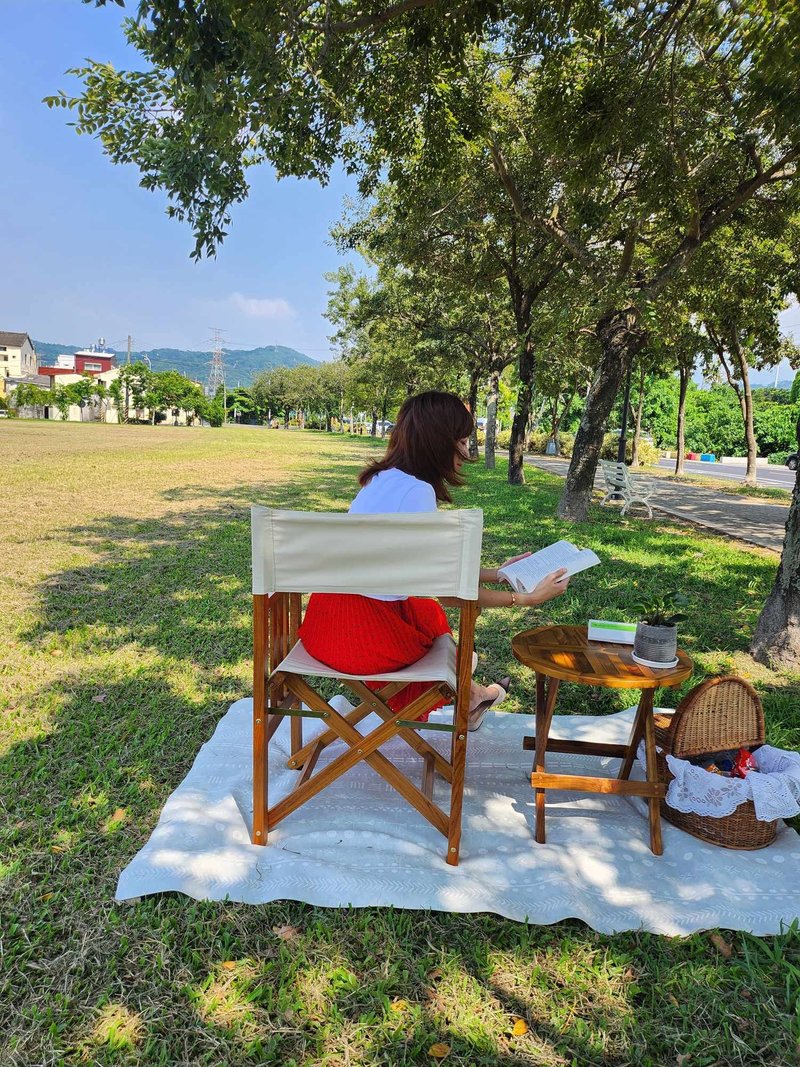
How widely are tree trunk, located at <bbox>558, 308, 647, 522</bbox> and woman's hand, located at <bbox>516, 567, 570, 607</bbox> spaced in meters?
7.32

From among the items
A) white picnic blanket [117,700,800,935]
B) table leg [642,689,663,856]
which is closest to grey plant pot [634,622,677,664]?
table leg [642,689,663,856]

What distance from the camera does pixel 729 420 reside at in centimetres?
4625

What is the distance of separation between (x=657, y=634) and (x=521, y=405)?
11940 mm

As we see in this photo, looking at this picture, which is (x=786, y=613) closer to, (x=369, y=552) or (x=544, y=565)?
(x=544, y=565)

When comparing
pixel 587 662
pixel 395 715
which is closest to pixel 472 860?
pixel 395 715

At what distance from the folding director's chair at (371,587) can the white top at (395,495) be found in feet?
0.89

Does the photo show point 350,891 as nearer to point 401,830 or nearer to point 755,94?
point 401,830

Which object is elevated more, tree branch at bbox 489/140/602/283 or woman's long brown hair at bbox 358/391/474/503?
tree branch at bbox 489/140/602/283

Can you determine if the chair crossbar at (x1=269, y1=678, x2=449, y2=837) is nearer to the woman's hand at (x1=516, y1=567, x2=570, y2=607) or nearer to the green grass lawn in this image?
the green grass lawn

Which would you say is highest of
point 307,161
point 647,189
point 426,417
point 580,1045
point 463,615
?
point 647,189

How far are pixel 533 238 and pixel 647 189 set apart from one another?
4.54 meters

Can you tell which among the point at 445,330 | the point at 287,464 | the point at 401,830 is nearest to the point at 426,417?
the point at 401,830

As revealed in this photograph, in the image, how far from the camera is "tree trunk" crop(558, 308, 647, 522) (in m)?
9.04

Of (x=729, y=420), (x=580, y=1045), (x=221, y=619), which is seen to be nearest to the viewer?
(x=580, y=1045)
